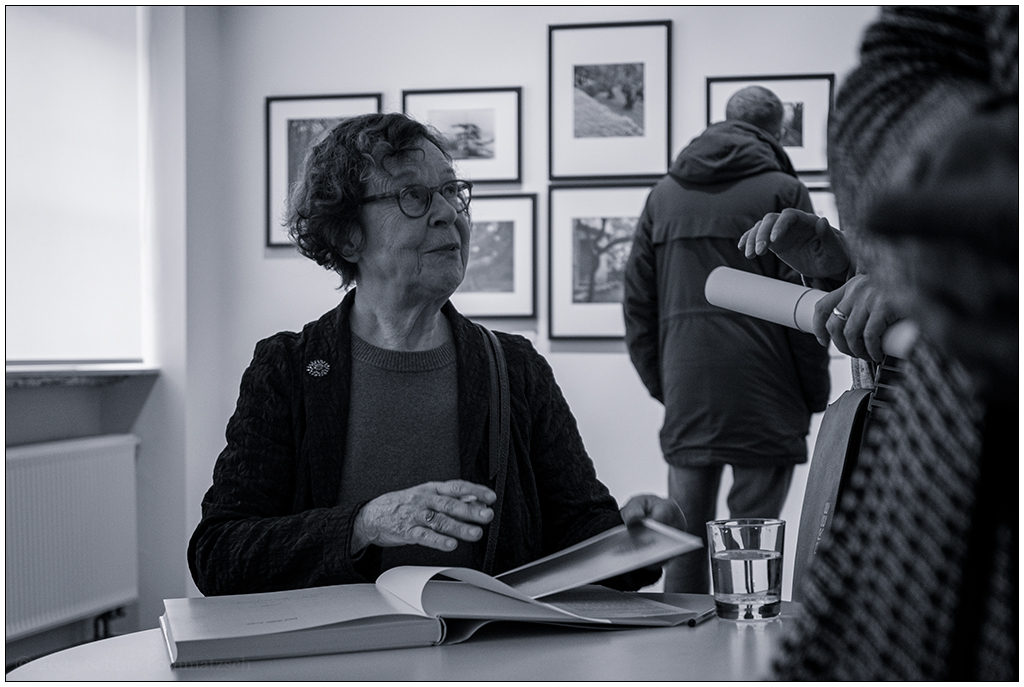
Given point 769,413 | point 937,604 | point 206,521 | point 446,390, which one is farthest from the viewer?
point 769,413

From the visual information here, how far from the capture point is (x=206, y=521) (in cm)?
141

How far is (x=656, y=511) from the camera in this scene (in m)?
1.27

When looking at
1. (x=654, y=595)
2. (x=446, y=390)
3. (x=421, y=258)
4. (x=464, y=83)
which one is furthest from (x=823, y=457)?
(x=464, y=83)

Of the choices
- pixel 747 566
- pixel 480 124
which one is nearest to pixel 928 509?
pixel 747 566

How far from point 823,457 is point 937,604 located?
0.67 m

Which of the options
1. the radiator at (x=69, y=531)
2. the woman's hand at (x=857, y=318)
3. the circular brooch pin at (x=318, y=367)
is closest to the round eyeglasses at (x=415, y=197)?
the circular brooch pin at (x=318, y=367)

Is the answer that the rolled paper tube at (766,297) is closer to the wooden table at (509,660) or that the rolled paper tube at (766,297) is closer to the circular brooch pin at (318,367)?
the wooden table at (509,660)

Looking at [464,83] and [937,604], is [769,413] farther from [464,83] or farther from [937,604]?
[937,604]

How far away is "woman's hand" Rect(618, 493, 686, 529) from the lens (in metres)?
1.26

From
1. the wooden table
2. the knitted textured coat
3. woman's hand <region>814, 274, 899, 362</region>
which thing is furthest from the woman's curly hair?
the knitted textured coat

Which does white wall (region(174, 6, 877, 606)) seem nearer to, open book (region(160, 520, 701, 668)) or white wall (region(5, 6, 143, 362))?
white wall (region(5, 6, 143, 362))

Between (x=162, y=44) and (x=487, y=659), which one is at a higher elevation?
(x=162, y=44)

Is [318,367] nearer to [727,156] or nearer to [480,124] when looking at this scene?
[727,156]

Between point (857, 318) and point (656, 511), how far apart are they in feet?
1.78
